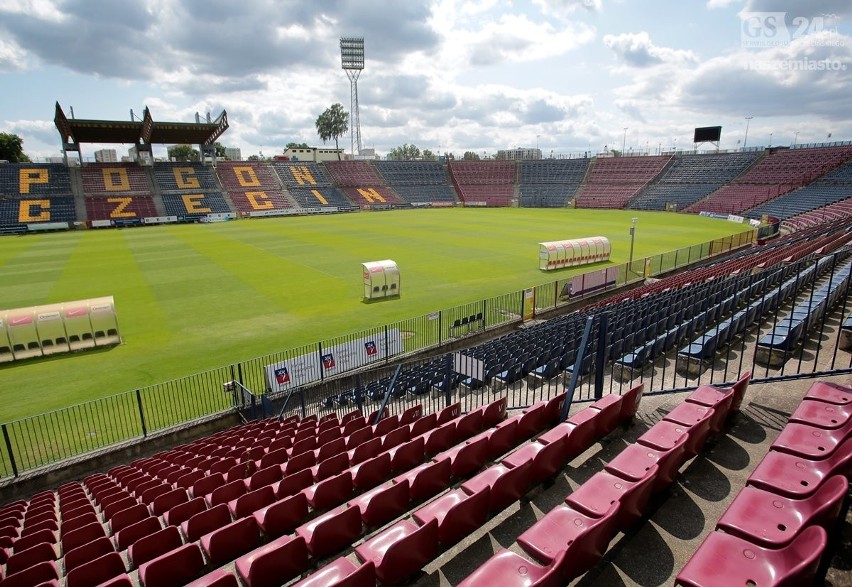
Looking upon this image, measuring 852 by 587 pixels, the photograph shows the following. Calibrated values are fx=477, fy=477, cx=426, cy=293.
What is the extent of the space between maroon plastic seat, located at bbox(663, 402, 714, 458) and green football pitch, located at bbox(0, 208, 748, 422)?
16.0 meters

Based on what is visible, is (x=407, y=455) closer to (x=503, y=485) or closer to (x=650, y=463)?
(x=503, y=485)

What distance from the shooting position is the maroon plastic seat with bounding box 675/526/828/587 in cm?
337

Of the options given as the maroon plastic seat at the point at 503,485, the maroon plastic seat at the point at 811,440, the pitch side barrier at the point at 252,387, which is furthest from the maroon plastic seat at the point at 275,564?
the pitch side barrier at the point at 252,387

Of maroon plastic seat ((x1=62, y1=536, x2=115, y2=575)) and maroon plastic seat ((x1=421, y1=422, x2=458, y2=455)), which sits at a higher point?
maroon plastic seat ((x1=421, y1=422, x2=458, y2=455))

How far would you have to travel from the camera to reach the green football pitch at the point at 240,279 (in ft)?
60.5

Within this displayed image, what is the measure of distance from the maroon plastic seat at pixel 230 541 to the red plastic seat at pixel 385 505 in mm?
1274

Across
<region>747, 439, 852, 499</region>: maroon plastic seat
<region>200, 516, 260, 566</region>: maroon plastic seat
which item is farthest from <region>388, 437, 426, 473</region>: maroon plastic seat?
<region>747, 439, 852, 499</region>: maroon plastic seat

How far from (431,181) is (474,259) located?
72.7m

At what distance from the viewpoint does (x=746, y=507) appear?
428cm

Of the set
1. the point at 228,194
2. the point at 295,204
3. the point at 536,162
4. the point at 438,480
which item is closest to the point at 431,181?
the point at 536,162

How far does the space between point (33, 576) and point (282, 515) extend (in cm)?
266

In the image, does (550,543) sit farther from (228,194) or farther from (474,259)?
(228,194)

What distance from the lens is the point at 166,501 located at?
23.8 feet

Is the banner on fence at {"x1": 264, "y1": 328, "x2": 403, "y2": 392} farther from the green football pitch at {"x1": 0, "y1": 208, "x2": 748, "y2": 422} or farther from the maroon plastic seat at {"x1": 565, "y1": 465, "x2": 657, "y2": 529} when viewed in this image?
the maroon plastic seat at {"x1": 565, "y1": 465, "x2": 657, "y2": 529}
